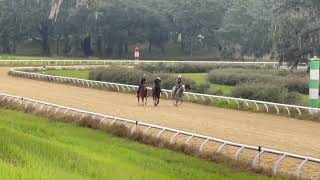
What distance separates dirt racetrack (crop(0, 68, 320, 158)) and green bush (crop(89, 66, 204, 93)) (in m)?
6.17

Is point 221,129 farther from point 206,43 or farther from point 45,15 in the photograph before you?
point 206,43

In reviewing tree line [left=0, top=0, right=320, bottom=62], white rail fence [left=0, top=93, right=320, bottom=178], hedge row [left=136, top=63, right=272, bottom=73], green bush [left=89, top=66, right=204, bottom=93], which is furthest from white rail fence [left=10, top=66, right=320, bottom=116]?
tree line [left=0, top=0, right=320, bottom=62]

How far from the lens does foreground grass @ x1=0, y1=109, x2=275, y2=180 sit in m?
8.23

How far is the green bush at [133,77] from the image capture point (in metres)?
37.8

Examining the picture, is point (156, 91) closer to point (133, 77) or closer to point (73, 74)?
point (133, 77)

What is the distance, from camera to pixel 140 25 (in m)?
96.9

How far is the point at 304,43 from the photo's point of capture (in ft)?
151

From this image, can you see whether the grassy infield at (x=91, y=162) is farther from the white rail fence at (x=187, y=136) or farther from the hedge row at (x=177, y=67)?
the hedge row at (x=177, y=67)

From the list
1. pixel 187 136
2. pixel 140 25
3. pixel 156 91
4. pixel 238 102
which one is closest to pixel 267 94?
pixel 238 102

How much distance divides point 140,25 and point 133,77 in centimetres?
5594

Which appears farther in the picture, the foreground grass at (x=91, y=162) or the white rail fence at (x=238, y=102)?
the white rail fence at (x=238, y=102)

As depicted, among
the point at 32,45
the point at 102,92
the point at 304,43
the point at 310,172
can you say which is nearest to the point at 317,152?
the point at 310,172

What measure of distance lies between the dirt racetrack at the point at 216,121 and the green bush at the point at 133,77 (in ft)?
20.2

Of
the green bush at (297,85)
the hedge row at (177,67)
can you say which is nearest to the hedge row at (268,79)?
the green bush at (297,85)
